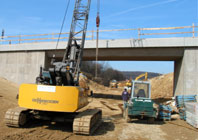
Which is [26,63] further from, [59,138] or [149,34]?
[59,138]

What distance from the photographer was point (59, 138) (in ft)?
21.9

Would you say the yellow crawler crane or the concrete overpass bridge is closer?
the yellow crawler crane

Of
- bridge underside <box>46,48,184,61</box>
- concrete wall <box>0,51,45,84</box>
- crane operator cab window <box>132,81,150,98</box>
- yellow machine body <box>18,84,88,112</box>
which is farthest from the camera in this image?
concrete wall <box>0,51,45,84</box>

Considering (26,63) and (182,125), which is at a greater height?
(26,63)

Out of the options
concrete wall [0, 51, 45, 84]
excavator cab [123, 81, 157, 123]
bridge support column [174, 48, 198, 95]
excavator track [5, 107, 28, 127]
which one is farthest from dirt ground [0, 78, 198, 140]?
concrete wall [0, 51, 45, 84]

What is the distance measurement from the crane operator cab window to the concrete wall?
12.5 m

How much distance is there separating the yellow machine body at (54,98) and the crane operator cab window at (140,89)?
4.50 metres

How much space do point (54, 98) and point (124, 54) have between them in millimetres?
12468

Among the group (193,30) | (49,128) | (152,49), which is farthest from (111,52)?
(49,128)

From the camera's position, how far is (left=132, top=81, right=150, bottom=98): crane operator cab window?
10.8 metres

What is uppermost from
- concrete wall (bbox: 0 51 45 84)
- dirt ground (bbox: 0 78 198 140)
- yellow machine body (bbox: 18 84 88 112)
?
concrete wall (bbox: 0 51 45 84)

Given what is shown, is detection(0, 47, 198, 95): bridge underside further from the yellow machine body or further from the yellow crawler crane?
the yellow machine body

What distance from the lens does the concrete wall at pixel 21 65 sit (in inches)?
828

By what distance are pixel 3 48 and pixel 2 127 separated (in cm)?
1770
